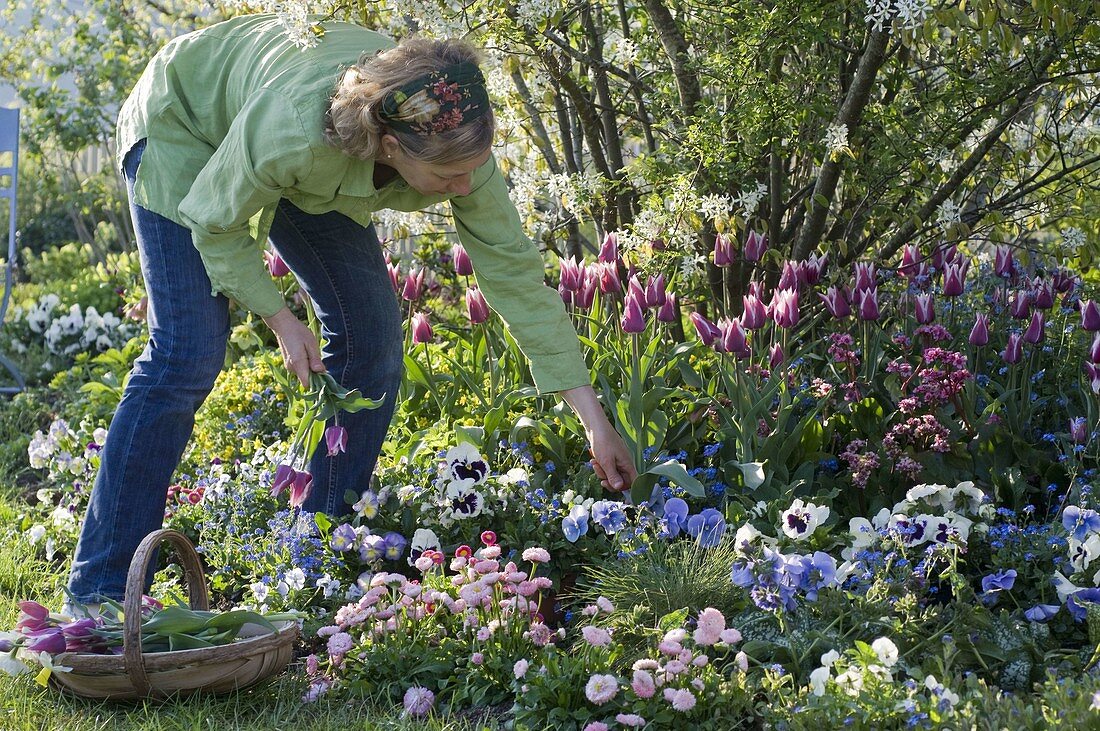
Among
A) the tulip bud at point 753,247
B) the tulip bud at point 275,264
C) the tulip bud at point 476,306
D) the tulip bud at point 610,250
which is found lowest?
the tulip bud at point 476,306

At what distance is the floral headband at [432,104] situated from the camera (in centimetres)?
212

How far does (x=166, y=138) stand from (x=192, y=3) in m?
3.34

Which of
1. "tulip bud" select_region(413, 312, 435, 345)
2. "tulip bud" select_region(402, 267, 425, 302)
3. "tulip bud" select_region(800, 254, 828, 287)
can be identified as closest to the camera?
"tulip bud" select_region(800, 254, 828, 287)

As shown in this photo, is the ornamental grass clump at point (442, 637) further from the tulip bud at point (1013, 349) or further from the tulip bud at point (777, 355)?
the tulip bud at point (1013, 349)

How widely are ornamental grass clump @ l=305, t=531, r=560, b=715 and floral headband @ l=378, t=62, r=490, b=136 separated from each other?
886 millimetres

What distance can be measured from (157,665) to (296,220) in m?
1.02

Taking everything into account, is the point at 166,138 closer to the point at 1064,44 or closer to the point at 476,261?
the point at 476,261

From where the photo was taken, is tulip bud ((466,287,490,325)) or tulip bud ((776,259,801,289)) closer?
tulip bud ((776,259,801,289))

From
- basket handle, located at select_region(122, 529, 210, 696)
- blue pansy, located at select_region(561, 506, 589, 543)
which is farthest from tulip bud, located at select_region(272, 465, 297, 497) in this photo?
blue pansy, located at select_region(561, 506, 589, 543)

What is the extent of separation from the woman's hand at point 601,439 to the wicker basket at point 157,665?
76cm

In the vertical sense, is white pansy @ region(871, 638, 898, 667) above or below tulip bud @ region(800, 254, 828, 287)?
below

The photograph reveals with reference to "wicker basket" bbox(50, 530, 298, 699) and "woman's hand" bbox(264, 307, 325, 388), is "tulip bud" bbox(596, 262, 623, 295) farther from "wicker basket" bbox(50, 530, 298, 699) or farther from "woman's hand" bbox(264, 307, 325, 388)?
"wicker basket" bbox(50, 530, 298, 699)

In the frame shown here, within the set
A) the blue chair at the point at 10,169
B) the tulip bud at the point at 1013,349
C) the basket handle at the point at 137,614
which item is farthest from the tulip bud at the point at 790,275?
the blue chair at the point at 10,169

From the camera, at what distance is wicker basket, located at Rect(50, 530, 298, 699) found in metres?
2.15
